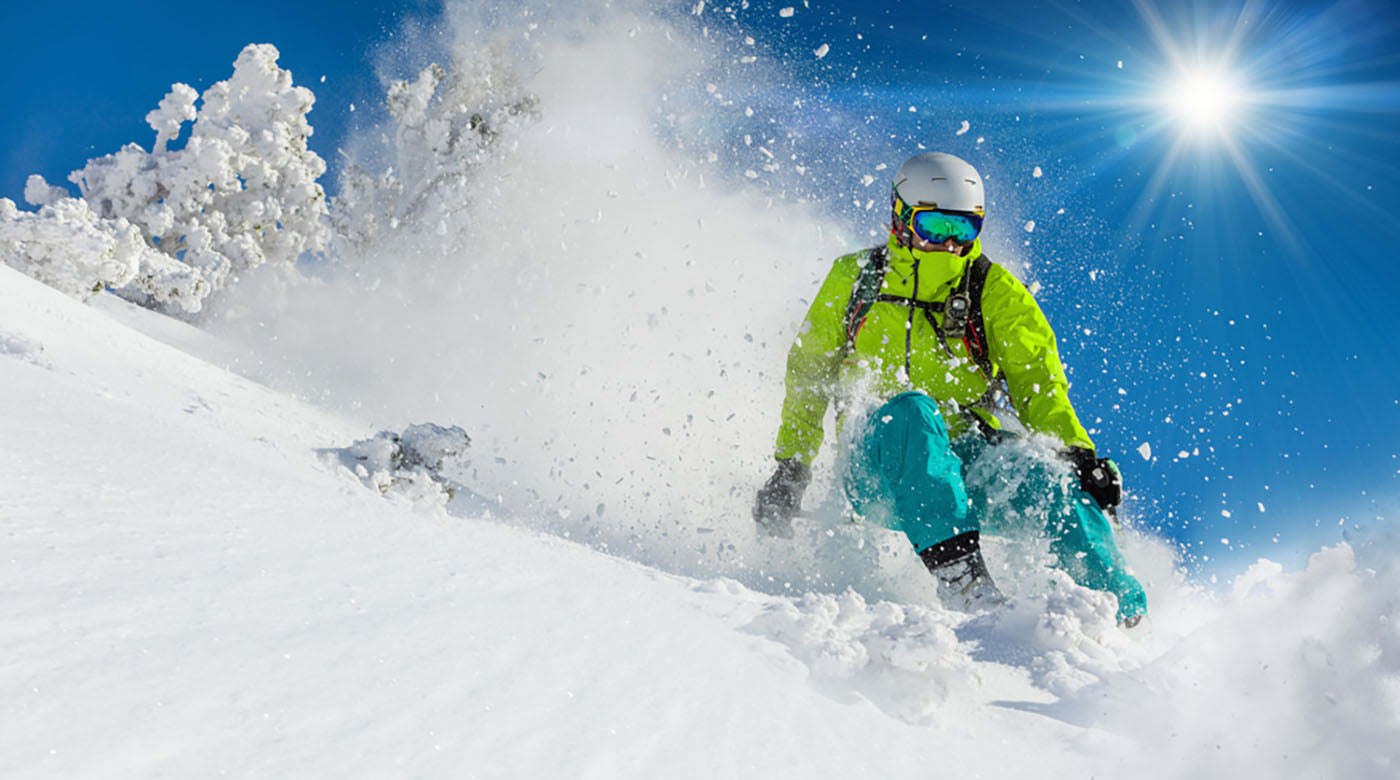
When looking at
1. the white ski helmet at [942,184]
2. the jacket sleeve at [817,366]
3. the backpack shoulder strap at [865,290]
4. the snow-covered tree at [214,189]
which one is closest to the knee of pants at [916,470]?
the jacket sleeve at [817,366]

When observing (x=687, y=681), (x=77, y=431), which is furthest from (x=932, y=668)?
(x=77, y=431)

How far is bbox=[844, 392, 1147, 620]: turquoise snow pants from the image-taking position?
3066 mm

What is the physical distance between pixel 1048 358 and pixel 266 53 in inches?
922

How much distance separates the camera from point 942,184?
4098 millimetres

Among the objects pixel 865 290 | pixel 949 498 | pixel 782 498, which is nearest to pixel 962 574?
pixel 949 498

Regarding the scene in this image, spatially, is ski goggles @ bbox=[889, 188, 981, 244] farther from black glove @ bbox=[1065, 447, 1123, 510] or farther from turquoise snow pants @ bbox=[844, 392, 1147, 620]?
black glove @ bbox=[1065, 447, 1123, 510]

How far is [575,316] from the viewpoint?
12109 millimetres

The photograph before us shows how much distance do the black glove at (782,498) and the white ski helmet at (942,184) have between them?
4.98 feet

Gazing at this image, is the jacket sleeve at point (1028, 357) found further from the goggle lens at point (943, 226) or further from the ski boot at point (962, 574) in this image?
the ski boot at point (962, 574)

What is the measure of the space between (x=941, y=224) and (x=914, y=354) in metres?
0.68

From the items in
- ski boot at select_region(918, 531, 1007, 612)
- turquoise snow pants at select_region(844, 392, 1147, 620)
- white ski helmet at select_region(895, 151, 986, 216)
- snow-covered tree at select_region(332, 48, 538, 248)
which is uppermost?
snow-covered tree at select_region(332, 48, 538, 248)

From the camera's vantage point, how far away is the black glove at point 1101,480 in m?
3.31

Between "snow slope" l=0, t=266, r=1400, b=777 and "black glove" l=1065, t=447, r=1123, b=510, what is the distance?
3.02 ft

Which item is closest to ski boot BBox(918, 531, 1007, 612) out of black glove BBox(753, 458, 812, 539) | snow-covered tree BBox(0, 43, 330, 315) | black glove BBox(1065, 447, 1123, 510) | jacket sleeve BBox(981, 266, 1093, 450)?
black glove BBox(1065, 447, 1123, 510)
